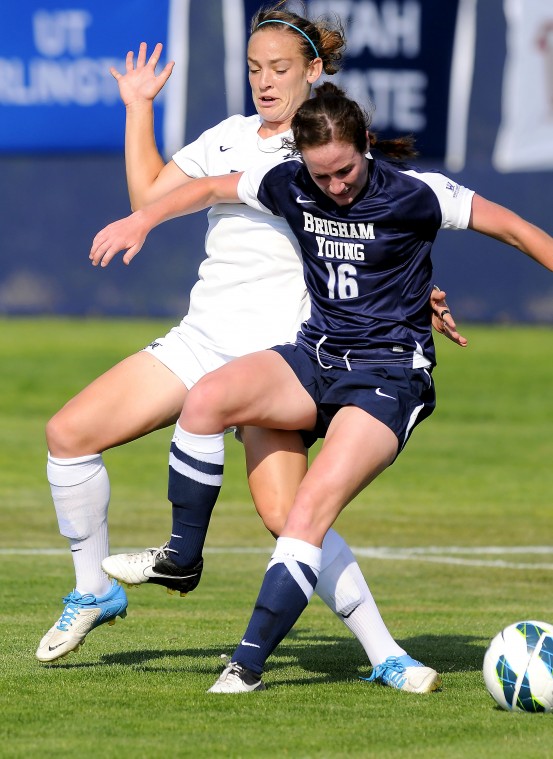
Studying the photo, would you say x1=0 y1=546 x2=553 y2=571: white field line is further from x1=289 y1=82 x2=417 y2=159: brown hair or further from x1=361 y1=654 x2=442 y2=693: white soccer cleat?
x1=289 y1=82 x2=417 y2=159: brown hair

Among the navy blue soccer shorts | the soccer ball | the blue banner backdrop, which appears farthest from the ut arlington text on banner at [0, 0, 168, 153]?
the soccer ball

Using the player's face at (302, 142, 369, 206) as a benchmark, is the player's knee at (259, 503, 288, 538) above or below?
below

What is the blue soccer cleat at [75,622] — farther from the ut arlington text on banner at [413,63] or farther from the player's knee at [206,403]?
the ut arlington text on banner at [413,63]

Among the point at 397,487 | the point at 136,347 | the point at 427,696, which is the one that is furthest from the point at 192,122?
the point at 427,696

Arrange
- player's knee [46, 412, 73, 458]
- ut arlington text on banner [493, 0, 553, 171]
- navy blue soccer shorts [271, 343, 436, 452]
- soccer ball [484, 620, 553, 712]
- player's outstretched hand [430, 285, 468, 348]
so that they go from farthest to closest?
ut arlington text on banner [493, 0, 553, 171]
player's knee [46, 412, 73, 458]
player's outstretched hand [430, 285, 468, 348]
navy blue soccer shorts [271, 343, 436, 452]
soccer ball [484, 620, 553, 712]

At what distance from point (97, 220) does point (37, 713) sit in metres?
13.7

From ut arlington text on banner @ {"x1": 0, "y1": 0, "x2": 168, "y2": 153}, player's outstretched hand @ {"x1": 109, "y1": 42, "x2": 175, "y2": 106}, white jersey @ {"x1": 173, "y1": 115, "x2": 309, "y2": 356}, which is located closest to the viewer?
white jersey @ {"x1": 173, "y1": 115, "x2": 309, "y2": 356}

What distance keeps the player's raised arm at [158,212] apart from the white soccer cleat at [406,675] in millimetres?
1619

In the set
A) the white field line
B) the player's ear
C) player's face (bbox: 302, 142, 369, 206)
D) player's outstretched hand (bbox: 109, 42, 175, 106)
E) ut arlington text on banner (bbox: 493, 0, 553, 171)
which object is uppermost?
the player's ear

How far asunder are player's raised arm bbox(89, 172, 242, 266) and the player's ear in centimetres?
47

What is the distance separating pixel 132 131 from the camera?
17.4 feet

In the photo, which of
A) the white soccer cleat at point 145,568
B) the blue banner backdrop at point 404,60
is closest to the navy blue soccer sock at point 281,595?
the white soccer cleat at point 145,568

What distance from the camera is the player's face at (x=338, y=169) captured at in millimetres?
4449

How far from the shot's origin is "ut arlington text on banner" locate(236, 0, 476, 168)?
14.9m
